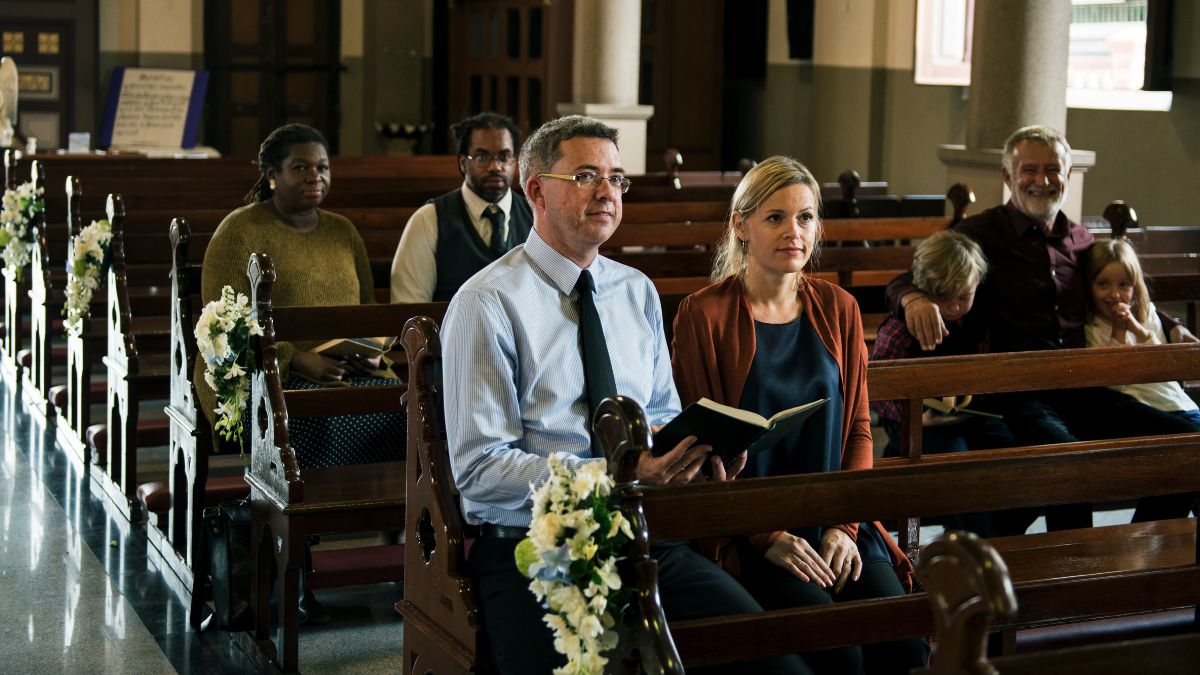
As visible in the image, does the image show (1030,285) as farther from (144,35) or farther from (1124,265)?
(144,35)

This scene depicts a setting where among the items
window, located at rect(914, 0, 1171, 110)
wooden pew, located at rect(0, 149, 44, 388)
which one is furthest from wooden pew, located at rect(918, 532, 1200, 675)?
window, located at rect(914, 0, 1171, 110)

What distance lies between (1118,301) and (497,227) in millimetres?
1807

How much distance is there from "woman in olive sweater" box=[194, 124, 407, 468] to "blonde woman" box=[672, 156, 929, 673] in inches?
52.0

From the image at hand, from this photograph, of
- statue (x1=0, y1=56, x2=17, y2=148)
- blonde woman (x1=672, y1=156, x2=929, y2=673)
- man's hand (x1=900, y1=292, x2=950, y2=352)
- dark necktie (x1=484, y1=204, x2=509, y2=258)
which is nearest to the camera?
blonde woman (x1=672, y1=156, x2=929, y2=673)

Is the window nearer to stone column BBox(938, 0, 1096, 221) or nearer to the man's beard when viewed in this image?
stone column BBox(938, 0, 1096, 221)

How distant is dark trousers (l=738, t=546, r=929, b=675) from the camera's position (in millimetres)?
2596

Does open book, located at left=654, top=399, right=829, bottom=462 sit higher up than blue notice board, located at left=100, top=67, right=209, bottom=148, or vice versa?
blue notice board, located at left=100, top=67, right=209, bottom=148

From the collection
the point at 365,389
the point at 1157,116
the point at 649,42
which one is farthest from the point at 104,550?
the point at 649,42

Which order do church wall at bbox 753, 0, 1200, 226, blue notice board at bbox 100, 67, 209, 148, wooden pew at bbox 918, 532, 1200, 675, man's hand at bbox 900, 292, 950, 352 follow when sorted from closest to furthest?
wooden pew at bbox 918, 532, 1200, 675 < man's hand at bbox 900, 292, 950, 352 < church wall at bbox 753, 0, 1200, 226 < blue notice board at bbox 100, 67, 209, 148

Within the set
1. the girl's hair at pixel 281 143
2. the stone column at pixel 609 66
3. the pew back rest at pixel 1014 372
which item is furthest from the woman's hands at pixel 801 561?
the stone column at pixel 609 66

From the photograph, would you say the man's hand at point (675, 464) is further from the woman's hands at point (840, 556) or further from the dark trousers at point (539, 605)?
the woman's hands at point (840, 556)

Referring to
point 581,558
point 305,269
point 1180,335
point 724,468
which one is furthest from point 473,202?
point 581,558

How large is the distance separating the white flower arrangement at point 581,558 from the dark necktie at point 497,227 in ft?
8.04

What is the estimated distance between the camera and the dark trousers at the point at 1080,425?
3951 millimetres
